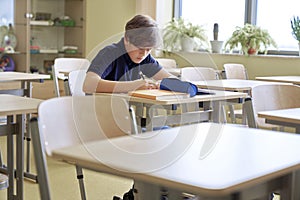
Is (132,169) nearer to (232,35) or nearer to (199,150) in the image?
(199,150)

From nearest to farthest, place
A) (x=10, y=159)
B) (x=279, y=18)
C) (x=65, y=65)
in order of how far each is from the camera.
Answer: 1. (x=10, y=159)
2. (x=65, y=65)
3. (x=279, y=18)

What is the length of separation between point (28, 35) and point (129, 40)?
10.9 ft

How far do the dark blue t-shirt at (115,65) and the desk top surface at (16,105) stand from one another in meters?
0.55

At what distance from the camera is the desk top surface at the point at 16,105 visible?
235 cm

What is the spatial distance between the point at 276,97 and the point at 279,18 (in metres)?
3.00

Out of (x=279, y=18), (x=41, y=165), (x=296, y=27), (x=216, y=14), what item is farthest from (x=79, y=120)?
(x=216, y=14)

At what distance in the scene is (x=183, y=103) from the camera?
276cm

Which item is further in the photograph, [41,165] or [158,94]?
[158,94]

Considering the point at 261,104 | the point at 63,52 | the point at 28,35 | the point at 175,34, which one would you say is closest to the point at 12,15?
the point at 28,35

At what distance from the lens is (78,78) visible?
348 centimetres

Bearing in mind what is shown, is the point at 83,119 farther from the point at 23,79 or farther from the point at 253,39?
the point at 253,39

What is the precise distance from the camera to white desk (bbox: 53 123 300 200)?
1163mm

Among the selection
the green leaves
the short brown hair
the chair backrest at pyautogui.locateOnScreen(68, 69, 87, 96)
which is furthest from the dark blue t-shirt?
the green leaves

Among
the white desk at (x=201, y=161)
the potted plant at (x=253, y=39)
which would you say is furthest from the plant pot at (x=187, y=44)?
→ the white desk at (x=201, y=161)
